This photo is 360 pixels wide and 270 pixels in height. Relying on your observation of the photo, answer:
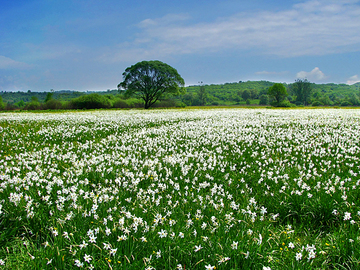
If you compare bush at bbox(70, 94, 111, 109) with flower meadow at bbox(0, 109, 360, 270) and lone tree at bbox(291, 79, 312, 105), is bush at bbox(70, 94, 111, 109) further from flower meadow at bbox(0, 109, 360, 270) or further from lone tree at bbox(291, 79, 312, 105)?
lone tree at bbox(291, 79, 312, 105)

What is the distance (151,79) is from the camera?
217 ft

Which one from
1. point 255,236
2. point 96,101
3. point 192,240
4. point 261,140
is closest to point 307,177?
point 255,236

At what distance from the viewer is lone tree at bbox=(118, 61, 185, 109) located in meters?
65.1

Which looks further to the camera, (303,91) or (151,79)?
(303,91)

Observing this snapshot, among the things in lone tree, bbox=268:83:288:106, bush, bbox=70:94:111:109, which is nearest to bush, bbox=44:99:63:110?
bush, bbox=70:94:111:109

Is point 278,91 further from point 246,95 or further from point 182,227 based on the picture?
point 182,227

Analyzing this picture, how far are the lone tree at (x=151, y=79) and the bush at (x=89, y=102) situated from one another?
36.5ft

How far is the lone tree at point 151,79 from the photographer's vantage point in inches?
2564

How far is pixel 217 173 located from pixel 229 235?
9.66 ft

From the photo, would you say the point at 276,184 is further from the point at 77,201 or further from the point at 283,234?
the point at 77,201

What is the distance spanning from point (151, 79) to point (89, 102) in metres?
23.1

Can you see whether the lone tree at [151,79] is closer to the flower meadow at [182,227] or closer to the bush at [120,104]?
the bush at [120,104]

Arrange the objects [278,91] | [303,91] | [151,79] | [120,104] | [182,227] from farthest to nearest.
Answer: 1. [303,91]
2. [278,91]
3. [120,104]
4. [151,79]
5. [182,227]

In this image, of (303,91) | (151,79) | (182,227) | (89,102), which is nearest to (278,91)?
(303,91)
